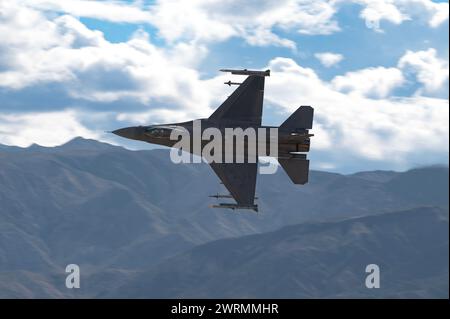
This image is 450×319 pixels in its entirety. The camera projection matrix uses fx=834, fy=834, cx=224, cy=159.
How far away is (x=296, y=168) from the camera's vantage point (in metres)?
84.8

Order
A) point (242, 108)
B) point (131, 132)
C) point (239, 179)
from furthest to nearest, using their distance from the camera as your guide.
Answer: point (242, 108) < point (239, 179) < point (131, 132)

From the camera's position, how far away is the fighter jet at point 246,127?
8350cm

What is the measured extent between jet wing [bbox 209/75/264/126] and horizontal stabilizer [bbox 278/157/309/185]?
5157 millimetres

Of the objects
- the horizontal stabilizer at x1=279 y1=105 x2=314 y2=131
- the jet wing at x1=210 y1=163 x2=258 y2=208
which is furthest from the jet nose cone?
the horizontal stabilizer at x1=279 y1=105 x2=314 y2=131

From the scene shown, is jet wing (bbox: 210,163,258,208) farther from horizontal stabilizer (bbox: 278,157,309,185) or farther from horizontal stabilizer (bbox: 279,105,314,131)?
horizontal stabilizer (bbox: 279,105,314,131)

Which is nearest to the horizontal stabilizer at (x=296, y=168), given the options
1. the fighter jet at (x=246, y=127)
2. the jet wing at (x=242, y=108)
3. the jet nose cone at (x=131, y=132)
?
the fighter jet at (x=246, y=127)

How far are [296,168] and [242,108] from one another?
A: 8.53m

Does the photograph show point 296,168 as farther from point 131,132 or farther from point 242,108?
point 131,132

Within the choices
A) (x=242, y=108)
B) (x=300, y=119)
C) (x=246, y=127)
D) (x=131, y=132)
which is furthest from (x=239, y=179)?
(x=131, y=132)

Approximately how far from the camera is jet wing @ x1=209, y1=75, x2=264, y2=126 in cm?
8644

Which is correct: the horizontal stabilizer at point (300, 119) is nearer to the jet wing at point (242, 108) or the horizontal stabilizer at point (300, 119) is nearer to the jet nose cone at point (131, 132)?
the jet wing at point (242, 108)
